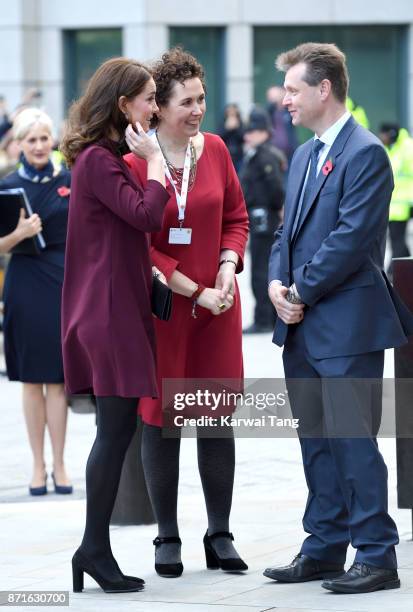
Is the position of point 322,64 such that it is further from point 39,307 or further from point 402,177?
point 402,177

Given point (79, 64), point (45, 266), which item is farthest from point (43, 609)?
point (79, 64)

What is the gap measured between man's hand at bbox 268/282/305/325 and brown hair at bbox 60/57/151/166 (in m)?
0.85

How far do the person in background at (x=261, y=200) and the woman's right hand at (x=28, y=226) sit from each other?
20.4 ft

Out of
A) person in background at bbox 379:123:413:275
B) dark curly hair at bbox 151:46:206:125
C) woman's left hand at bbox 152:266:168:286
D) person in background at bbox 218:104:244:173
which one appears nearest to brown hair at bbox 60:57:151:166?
dark curly hair at bbox 151:46:206:125

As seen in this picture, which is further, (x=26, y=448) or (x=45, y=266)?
(x=26, y=448)

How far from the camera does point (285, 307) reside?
17.7 ft

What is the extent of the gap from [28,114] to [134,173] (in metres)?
2.47

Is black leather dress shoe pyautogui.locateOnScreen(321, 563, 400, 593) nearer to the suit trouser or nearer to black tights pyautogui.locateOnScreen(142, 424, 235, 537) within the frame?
the suit trouser

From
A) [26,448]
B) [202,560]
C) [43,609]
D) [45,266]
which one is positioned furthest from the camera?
[26,448]

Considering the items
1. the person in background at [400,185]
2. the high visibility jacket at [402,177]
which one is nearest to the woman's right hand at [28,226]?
the person in background at [400,185]

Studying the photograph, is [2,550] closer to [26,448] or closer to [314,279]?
[314,279]

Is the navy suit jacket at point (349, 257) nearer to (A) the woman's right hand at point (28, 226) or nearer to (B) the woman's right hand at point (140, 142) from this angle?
(B) the woman's right hand at point (140, 142)

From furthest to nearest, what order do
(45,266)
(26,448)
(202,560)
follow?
(26,448), (45,266), (202,560)

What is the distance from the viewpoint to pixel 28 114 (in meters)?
7.92
